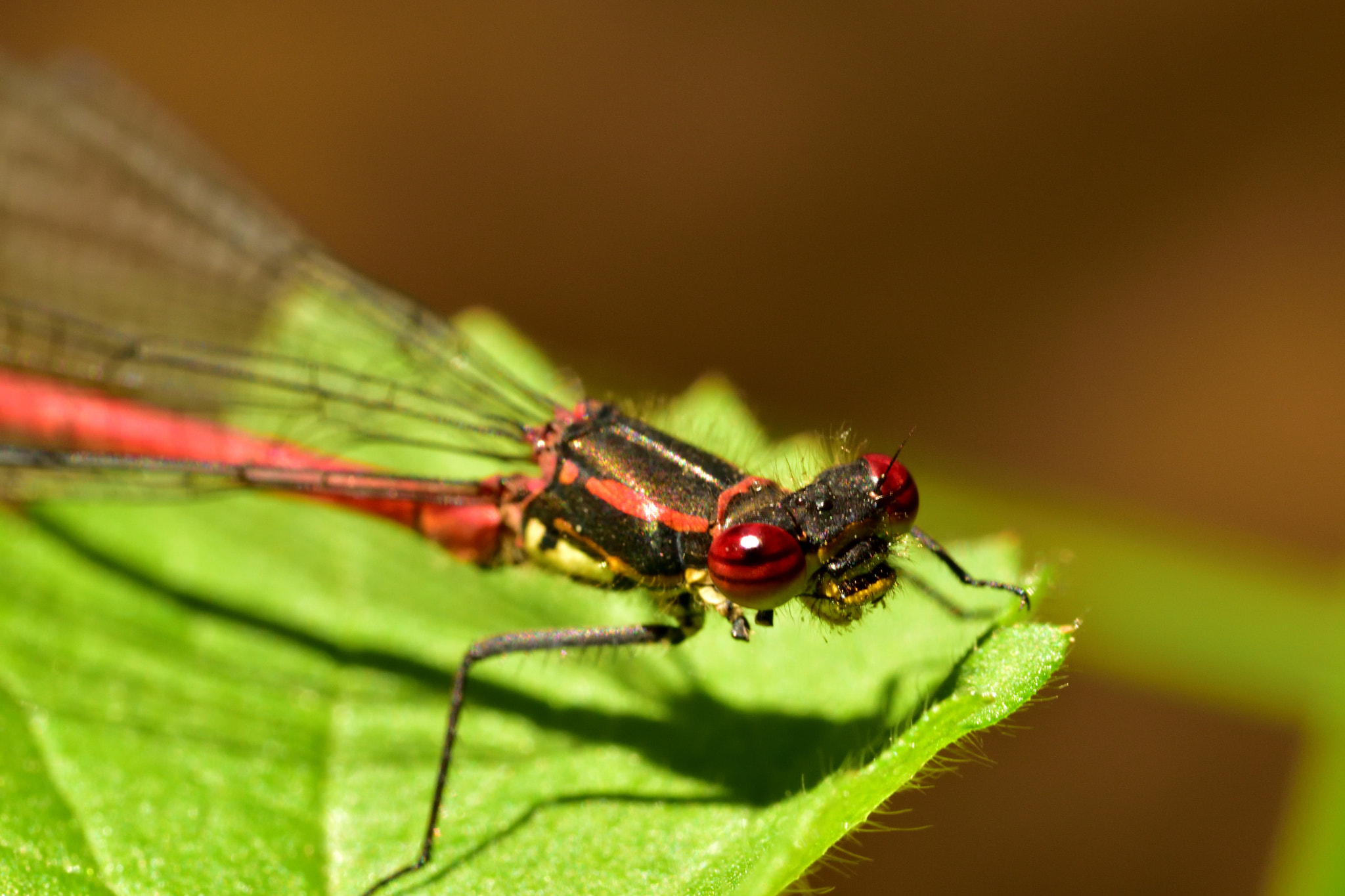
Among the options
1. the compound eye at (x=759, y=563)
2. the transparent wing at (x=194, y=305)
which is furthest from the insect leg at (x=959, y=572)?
the transparent wing at (x=194, y=305)

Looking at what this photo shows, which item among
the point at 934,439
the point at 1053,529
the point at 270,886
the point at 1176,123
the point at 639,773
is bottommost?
the point at 270,886

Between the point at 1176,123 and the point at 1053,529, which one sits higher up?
the point at 1176,123

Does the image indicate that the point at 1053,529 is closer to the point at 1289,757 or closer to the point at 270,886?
the point at 1289,757

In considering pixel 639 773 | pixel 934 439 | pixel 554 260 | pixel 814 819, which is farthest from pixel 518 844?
pixel 554 260

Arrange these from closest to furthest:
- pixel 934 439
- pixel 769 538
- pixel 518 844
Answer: pixel 769 538, pixel 518 844, pixel 934 439

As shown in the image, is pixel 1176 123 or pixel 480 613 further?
pixel 1176 123

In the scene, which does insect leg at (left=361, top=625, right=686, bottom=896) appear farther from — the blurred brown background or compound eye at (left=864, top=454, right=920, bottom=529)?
the blurred brown background

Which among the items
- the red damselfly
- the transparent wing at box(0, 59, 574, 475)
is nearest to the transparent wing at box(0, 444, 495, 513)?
the red damselfly
